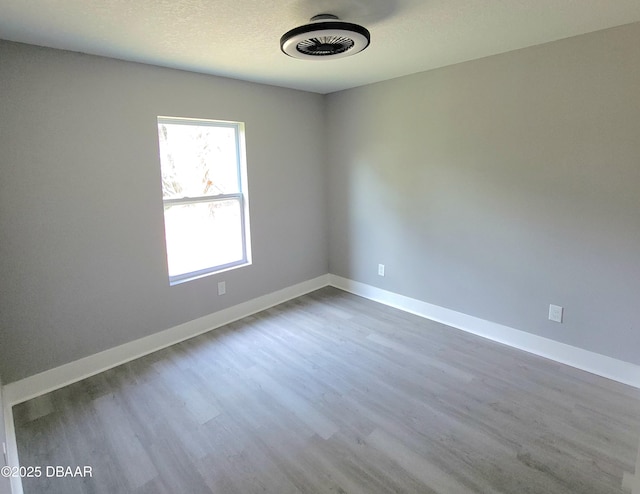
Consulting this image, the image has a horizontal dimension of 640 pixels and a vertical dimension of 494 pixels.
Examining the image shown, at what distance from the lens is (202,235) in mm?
3395

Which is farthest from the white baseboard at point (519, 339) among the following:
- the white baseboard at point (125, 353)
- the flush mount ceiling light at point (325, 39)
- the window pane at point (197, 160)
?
the flush mount ceiling light at point (325, 39)

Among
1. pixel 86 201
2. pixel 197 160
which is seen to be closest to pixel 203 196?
pixel 197 160

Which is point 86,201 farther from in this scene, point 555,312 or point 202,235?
point 555,312

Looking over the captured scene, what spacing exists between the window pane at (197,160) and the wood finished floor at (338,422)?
4.71 ft

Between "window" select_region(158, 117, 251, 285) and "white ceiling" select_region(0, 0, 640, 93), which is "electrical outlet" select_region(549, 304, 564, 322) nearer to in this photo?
"white ceiling" select_region(0, 0, 640, 93)

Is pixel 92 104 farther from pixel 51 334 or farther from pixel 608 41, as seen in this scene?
pixel 608 41

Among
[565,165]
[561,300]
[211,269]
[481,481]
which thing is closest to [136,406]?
[211,269]

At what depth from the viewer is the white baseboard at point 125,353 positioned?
95.3 inches

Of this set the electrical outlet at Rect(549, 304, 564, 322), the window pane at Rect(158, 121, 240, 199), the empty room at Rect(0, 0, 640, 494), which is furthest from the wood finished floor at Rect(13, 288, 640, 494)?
the window pane at Rect(158, 121, 240, 199)

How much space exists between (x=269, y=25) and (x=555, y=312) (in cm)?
283

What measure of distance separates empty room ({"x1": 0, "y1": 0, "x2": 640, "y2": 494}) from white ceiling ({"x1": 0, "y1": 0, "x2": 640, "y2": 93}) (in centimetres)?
2

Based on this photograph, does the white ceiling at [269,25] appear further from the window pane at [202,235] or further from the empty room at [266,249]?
the window pane at [202,235]

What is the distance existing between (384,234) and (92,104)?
2807 millimetres

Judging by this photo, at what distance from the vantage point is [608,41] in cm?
226
